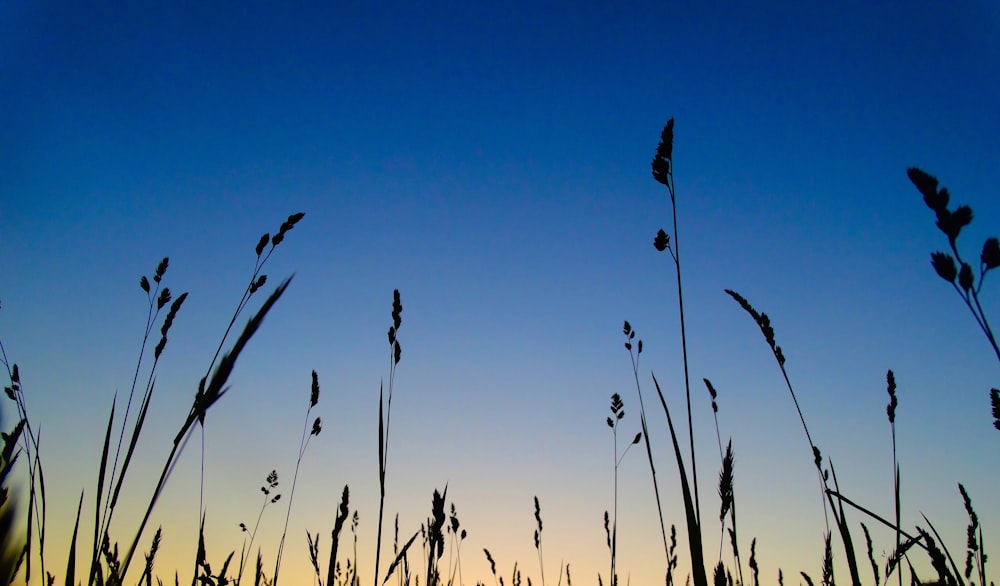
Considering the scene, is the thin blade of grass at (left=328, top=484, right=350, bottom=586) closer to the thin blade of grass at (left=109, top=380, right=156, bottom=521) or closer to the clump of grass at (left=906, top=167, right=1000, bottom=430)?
the thin blade of grass at (left=109, top=380, right=156, bottom=521)

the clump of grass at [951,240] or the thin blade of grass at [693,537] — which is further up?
the clump of grass at [951,240]

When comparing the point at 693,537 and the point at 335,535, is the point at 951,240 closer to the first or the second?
the point at 693,537

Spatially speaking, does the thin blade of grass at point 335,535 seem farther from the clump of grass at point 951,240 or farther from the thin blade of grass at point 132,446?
the clump of grass at point 951,240

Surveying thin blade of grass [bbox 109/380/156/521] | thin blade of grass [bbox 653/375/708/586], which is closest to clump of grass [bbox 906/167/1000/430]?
thin blade of grass [bbox 653/375/708/586]

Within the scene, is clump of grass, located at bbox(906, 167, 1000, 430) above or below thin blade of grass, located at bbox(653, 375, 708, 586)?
above

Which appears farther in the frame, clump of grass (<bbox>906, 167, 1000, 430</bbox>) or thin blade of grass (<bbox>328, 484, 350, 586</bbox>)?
thin blade of grass (<bbox>328, 484, 350, 586</bbox>)

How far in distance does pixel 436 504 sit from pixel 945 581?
1.78 metres

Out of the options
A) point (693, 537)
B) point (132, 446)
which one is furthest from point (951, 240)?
point (132, 446)

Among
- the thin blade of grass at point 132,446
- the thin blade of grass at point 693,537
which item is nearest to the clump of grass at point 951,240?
the thin blade of grass at point 693,537

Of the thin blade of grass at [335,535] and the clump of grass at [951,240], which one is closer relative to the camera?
the clump of grass at [951,240]

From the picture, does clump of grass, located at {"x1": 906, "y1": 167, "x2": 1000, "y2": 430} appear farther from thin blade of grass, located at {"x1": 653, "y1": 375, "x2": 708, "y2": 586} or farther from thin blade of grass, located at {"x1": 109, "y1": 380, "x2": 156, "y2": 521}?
thin blade of grass, located at {"x1": 109, "y1": 380, "x2": 156, "y2": 521}

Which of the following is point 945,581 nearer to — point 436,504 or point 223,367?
point 436,504

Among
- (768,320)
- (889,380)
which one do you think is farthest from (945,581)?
(889,380)

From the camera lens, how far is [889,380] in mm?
2879
